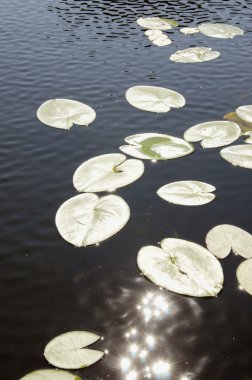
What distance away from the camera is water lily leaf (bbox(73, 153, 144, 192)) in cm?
988

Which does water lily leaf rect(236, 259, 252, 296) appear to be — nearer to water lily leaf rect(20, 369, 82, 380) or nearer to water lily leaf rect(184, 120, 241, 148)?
water lily leaf rect(20, 369, 82, 380)

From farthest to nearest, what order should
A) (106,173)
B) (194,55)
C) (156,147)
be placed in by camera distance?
(194,55), (156,147), (106,173)

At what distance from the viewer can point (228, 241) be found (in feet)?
27.2

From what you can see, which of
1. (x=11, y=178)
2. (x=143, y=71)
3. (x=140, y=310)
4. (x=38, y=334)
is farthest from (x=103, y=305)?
(x=143, y=71)

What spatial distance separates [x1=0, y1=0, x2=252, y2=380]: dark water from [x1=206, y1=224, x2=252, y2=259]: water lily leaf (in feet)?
0.84

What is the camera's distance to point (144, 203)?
956 cm

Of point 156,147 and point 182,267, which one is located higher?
point 156,147

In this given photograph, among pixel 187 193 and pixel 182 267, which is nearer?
pixel 182 267

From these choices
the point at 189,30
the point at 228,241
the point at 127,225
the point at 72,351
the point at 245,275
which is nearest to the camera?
the point at 72,351

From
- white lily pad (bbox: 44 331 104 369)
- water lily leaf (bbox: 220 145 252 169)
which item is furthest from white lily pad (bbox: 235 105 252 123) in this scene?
white lily pad (bbox: 44 331 104 369)

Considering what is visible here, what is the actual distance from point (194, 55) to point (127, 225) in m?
11.5

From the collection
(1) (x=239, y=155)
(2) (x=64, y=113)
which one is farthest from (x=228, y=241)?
(2) (x=64, y=113)

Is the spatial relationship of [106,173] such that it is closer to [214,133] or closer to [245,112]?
[214,133]

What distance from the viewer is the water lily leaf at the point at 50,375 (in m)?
5.89
